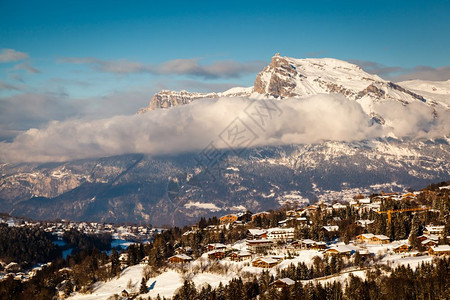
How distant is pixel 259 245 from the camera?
12356 cm

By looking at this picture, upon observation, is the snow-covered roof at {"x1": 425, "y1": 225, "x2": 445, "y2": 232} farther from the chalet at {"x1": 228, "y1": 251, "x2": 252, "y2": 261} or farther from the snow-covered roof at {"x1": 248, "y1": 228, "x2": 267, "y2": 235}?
the snow-covered roof at {"x1": 248, "y1": 228, "x2": 267, "y2": 235}

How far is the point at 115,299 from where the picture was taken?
342 ft

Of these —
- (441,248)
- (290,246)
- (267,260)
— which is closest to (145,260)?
(290,246)

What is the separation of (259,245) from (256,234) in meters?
11.3

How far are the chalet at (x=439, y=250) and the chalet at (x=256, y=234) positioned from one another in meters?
42.3

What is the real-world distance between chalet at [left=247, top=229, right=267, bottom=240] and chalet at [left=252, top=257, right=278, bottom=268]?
24.1 m

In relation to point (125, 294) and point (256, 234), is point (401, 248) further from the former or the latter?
point (125, 294)

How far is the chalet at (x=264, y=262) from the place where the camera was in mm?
106125

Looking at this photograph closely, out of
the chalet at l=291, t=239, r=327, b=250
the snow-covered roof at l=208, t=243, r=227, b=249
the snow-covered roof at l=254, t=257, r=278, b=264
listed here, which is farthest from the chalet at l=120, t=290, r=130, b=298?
the chalet at l=291, t=239, r=327, b=250

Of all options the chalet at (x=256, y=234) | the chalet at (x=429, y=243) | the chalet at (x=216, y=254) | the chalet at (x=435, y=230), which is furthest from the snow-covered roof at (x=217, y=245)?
the chalet at (x=435, y=230)

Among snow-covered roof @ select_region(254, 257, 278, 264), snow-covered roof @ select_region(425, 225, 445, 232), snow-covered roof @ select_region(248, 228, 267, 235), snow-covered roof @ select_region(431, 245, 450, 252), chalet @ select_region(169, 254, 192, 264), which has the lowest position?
chalet @ select_region(169, 254, 192, 264)

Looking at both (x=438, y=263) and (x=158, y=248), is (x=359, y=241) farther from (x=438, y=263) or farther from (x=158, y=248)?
(x=158, y=248)

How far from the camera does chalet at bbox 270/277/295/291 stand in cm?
9406

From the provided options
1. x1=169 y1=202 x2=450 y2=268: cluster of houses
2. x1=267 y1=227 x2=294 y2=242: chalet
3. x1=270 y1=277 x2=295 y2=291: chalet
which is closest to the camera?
x1=270 y1=277 x2=295 y2=291: chalet
